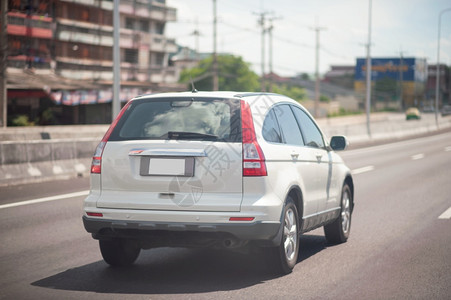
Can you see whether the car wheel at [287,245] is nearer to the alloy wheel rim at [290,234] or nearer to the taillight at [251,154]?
the alloy wheel rim at [290,234]

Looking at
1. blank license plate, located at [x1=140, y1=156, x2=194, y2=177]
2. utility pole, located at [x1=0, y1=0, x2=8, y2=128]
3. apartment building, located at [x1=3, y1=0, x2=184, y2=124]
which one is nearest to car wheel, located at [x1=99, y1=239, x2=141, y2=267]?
blank license plate, located at [x1=140, y1=156, x2=194, y2=177]

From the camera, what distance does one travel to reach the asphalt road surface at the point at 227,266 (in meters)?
6.00

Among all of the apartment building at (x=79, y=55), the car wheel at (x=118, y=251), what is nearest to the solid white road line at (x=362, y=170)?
the car wheel at (x=118, y=251)

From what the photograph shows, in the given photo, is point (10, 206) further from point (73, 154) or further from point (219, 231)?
point (219, 231)

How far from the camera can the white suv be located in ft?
20.2

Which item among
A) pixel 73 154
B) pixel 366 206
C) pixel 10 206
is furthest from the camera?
pixel 73 154

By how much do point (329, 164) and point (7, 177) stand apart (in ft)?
27.0

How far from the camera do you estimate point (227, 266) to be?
23.6 ft

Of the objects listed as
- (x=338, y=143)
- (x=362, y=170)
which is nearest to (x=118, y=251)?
(x=338, y=143)

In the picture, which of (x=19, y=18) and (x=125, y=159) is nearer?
(x=125, y=159)

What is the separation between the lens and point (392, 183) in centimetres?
1728

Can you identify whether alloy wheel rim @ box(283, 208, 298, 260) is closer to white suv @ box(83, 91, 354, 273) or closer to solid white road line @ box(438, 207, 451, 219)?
white suv @ box(83, 91, 354, 273)

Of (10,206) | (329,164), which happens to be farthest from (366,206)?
(10,206)

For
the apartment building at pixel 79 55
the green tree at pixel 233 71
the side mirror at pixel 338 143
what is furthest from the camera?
the green tree at pixel 233 71
